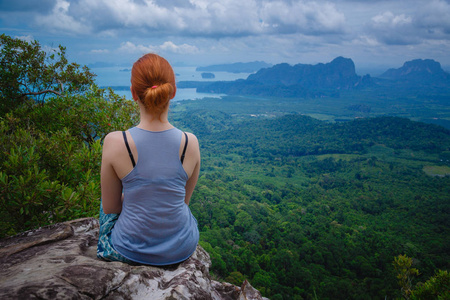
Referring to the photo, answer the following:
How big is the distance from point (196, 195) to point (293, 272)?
64.3 feet

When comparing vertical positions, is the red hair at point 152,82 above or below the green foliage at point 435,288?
above

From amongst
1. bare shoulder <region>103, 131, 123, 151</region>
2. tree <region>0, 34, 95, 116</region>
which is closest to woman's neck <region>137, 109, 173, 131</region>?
bare shoulder <region>103, 131, 123, 151</region>

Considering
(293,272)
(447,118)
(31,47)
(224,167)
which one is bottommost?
(224,167)

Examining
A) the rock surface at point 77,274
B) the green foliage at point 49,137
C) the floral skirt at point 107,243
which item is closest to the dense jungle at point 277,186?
the green foliage at point 49,137

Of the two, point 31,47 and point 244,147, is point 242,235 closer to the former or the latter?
point 31,47

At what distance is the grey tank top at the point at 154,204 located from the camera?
1738 millimetres

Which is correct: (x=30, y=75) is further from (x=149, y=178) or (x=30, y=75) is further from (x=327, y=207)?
(x=327, y=207)

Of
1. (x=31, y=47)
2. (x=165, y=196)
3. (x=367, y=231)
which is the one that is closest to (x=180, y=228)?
(x=165, y=196)

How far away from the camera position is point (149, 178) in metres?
1.74


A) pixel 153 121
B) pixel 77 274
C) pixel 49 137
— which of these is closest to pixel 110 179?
pixel 153 121

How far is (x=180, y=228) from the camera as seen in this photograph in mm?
1969

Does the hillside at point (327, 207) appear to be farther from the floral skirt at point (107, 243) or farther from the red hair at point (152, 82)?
the red hair at point (152, 82)

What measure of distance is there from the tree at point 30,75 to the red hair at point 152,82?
17.4 feet

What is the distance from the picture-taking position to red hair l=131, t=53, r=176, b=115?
5.47 ft
